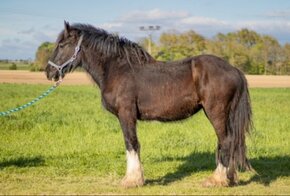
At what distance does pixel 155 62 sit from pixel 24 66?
102m

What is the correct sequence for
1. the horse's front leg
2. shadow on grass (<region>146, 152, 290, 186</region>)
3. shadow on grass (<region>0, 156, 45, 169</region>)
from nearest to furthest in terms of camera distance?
the horse's front leg
shadow on grass (<region>146, 152, 290, 186</region>)
shadow on grass (<region>0, 156, 45, 169</region>)

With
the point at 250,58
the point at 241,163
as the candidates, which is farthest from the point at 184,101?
the point at 250,58

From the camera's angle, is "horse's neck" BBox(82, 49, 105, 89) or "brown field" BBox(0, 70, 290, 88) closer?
"horse's neck" BBox(82, 49, 105, 89)

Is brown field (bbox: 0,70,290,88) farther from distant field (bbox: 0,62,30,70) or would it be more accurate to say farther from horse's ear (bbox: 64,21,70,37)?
horse's ear (bbox: 64,21,70,37)

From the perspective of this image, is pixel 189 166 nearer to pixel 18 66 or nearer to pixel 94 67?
pixel 94 67

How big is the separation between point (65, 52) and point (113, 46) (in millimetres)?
891

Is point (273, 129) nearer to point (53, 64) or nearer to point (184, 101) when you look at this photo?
point (184, 101)

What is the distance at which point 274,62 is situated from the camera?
278 ft

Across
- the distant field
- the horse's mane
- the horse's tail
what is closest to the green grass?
the horse's tail

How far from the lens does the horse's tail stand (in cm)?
739

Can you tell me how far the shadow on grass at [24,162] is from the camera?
9.23 m

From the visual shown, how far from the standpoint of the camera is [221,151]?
748 cm

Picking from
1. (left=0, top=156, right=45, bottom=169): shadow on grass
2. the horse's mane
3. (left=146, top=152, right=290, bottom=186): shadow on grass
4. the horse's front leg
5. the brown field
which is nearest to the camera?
the horse's front leg

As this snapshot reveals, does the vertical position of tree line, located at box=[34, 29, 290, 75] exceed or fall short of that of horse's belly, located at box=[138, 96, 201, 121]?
it falls short
